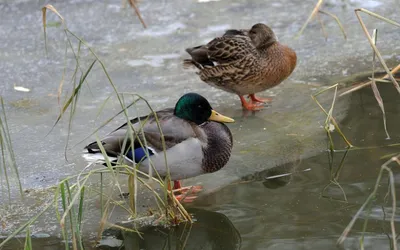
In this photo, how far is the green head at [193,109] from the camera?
464cm

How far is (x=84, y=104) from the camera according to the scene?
6074 millimetres

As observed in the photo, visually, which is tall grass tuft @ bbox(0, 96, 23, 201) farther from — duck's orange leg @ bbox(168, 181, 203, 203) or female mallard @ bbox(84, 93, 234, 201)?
duck's orange leg @ bbox(168, 181, 203, 203)

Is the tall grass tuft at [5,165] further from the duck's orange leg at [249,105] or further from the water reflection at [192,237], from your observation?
the duck's orange leg at [249,105]

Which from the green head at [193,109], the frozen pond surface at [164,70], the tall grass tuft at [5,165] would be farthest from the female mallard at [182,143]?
the tall grass tuft at [5,165]

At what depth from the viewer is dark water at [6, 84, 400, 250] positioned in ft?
12.8

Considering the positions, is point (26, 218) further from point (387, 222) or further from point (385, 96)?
point (385, 96)

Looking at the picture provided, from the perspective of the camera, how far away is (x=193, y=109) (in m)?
4.64

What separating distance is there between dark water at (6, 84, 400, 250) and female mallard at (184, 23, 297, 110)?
3.13 ft

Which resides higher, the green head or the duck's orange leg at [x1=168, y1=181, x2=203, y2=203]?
the green head

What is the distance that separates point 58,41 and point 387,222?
177 inches

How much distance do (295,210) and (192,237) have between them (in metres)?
0.61

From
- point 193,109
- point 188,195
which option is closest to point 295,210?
point 188,195

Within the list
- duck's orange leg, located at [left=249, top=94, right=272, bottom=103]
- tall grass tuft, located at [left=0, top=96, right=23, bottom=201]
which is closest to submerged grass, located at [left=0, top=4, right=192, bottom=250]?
tall grass tuft, located at [left=0, top=96, right=23, bottom=201]

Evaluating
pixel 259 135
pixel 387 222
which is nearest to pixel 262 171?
pixel 259 135
